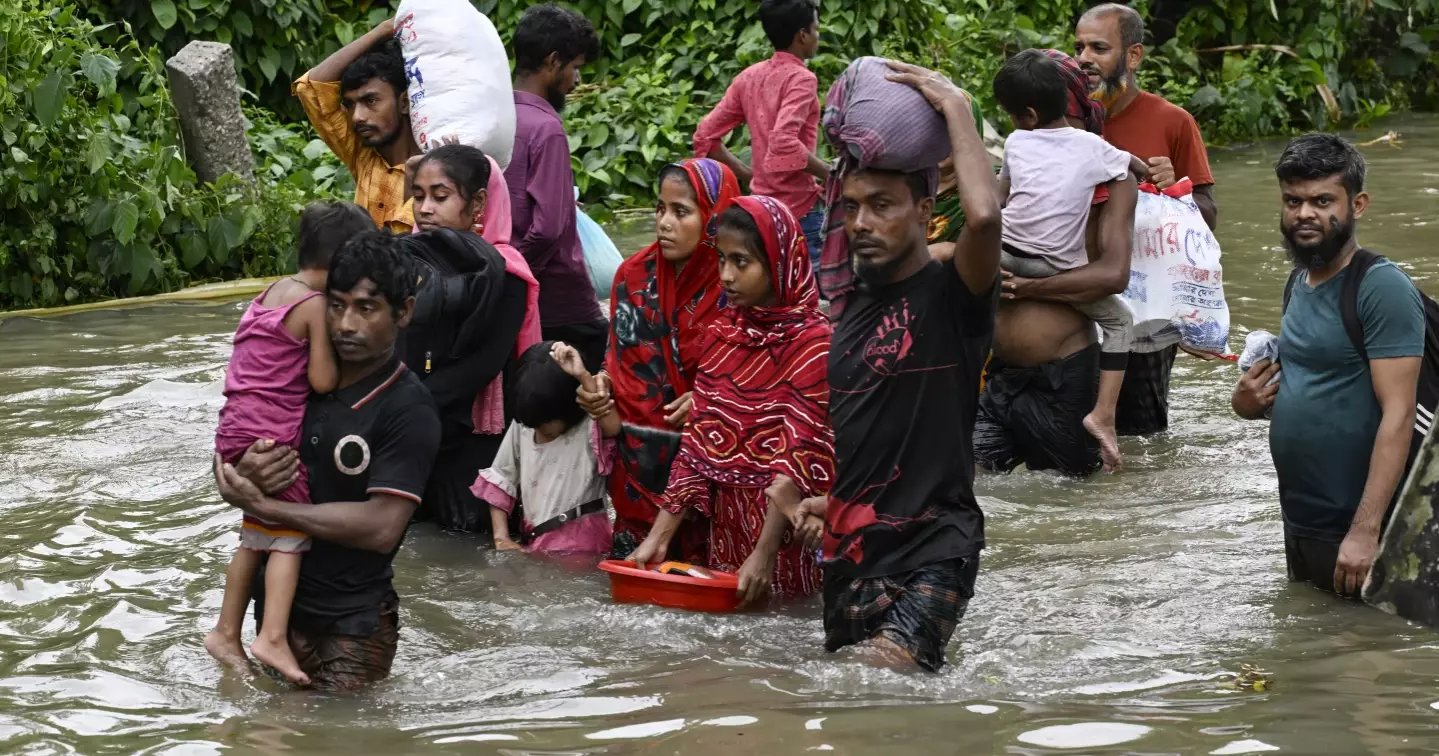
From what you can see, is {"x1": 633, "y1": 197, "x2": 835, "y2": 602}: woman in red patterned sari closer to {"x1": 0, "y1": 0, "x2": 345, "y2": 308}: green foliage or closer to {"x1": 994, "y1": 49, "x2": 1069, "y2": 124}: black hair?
{"x1": 994, "y1": 49, "x2": 1069, "y2": 124}: black hair

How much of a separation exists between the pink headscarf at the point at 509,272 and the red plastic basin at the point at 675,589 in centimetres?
106

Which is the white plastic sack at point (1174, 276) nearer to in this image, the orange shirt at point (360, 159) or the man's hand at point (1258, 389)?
the man's hand at point (1258, 389)

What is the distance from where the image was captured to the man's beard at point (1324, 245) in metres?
4.76

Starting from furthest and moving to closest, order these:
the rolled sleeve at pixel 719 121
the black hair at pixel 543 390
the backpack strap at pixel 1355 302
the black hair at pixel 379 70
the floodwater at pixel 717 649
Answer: the rolled sleeve at pixel 719 121 → the black hair at pixel 379 70 → the black hair at pixel 543 390 → the backpack strap at pixel 1355 302 → the floodwater at pixel 717 649

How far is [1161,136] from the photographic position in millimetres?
7047

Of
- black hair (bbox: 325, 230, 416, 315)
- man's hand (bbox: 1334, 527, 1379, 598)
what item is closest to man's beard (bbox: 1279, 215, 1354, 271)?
man's hand (bbox: 1334, 527, 1379, 598)

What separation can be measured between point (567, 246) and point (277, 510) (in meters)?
2.48

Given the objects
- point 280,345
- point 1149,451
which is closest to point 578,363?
point 280,345

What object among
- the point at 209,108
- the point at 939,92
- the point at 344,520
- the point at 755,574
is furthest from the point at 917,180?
the point at 209,108

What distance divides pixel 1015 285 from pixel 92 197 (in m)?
5.98

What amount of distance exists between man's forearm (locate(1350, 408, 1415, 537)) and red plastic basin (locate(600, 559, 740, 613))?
5.89ft

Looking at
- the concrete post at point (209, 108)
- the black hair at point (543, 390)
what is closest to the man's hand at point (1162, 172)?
the black hair at point (543, 390)

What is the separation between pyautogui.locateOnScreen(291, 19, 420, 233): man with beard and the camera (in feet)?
20.0

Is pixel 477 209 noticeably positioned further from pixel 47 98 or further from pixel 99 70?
pixel 99 70
